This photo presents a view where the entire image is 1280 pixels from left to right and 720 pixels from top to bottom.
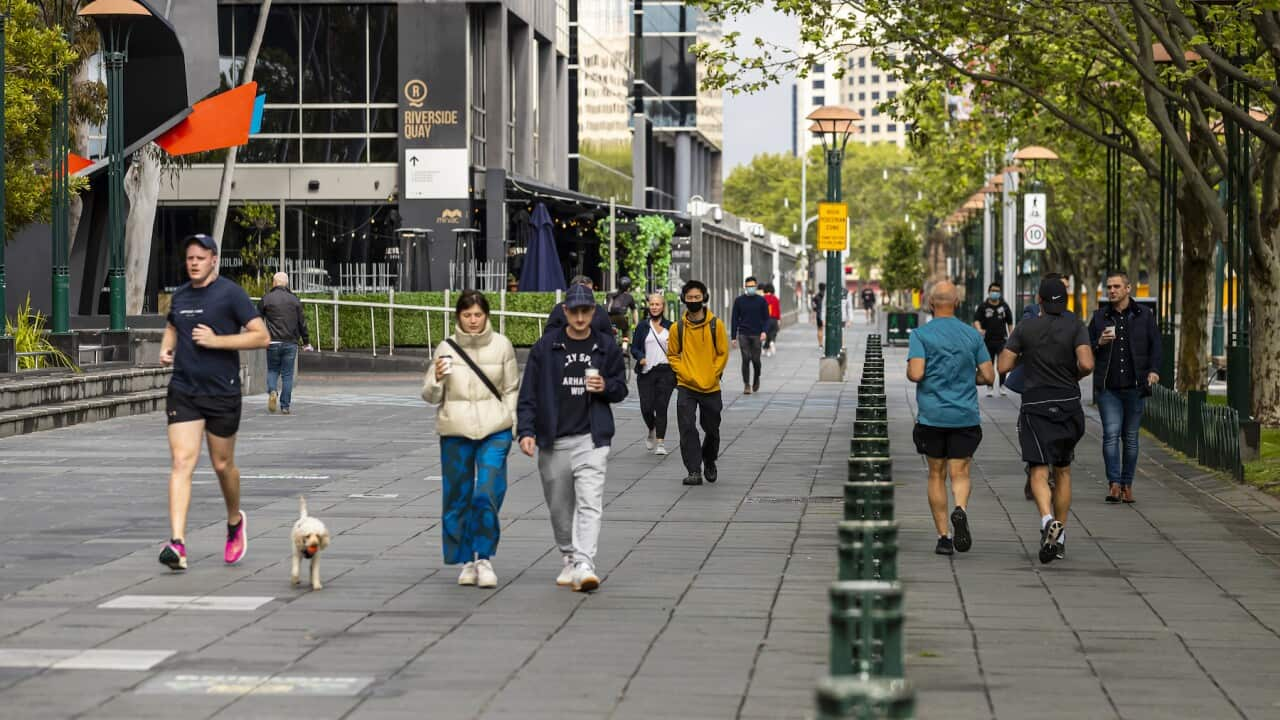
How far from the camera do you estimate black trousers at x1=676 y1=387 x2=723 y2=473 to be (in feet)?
48.8

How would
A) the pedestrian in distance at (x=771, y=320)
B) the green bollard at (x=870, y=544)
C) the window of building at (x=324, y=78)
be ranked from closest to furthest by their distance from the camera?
the green bollard at (x=870, y=544) → the window of building at (x=324, y=78) → the pedestrian in distance at (x=771, y=320)

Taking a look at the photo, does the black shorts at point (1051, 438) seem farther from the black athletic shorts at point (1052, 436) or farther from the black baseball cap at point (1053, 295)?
the black baseball cap at point (1053, 295)

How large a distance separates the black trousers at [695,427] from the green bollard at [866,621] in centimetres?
1003

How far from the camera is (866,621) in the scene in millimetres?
4758

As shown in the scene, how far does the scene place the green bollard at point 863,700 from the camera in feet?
11.9

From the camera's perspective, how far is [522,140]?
4431 centimetres

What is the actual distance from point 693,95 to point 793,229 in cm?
7216

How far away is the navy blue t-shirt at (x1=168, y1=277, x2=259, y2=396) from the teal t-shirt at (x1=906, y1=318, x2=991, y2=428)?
386cm

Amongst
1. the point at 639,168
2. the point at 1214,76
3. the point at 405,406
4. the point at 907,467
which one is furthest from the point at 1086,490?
the point at 639,168

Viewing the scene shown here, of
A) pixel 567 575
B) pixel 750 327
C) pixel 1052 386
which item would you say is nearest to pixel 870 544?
pixel 567 575

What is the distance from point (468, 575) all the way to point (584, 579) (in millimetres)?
640

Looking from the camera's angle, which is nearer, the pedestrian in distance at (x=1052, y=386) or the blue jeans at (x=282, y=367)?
the pedestrian in distance at (x=1052, y=386)

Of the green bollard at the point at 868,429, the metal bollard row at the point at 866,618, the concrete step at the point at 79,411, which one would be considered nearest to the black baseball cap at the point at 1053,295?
the green bollard at the point at 868,429

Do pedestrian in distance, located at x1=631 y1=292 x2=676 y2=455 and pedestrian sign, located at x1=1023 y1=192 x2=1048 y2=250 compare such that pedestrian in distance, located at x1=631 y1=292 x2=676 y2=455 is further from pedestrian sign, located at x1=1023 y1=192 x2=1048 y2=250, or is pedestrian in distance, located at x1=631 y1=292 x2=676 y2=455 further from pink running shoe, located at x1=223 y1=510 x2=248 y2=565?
pedestrian sign, located at x1=1023 y1=192 x2=1048 y2=250
